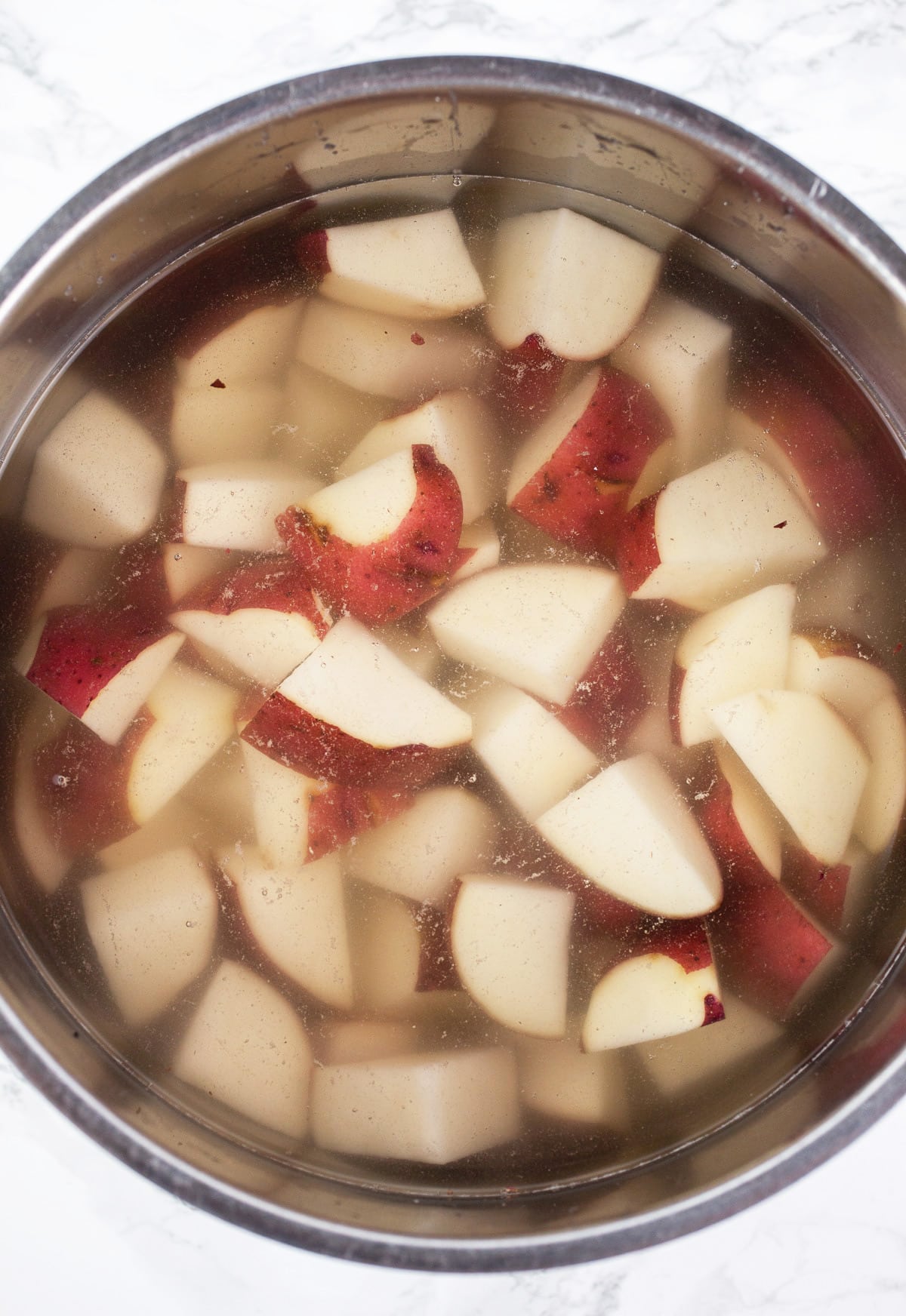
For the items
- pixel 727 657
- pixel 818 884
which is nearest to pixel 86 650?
pixel 727 657

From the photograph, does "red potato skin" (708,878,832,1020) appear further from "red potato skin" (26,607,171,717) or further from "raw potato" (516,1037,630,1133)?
"red potato skin" (26,607,171,717)

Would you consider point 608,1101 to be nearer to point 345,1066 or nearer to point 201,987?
point 345,1066

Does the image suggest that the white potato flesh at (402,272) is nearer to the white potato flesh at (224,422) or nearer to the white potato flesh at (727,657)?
the white potato flesh at (224,422)

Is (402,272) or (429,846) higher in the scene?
(402,272)

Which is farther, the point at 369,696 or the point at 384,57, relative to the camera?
the point at 384,57

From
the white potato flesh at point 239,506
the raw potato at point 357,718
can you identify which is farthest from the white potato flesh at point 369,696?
the white potato flesh at point 239,506

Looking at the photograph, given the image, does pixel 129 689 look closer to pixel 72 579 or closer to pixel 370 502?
pixel 72 579
